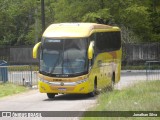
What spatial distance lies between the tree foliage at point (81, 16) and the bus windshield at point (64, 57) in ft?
76.4

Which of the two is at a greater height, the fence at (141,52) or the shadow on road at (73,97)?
the shadow on road at (73,97)

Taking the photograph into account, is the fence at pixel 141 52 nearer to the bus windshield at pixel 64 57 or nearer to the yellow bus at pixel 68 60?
the yellow bus at pixel 68 60

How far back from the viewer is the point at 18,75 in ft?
104

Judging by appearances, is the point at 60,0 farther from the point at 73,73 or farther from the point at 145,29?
the point at 73,73

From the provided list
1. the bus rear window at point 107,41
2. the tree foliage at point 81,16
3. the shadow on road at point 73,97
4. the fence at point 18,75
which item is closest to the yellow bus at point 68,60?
the shadow on road at point 73,97

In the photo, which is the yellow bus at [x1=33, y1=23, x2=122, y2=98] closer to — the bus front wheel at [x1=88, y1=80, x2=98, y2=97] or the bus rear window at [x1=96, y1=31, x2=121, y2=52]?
the bus front wheel at [x1=88, y1=80, x2=98, y2=97]

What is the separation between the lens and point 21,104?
1992 cm

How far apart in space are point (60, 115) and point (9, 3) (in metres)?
44.5

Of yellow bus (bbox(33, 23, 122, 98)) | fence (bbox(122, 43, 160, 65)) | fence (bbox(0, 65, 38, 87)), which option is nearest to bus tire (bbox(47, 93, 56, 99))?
yellow bus (bbox(33, 23, 122, 98))

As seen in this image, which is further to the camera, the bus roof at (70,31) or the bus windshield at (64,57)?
the bus roof at (70,31)

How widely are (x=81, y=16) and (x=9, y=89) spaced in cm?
2246

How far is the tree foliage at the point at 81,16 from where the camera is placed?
157 feet

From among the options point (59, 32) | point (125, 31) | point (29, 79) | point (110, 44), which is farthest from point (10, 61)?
point (59, 32)

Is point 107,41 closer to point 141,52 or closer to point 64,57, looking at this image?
point 64,57
